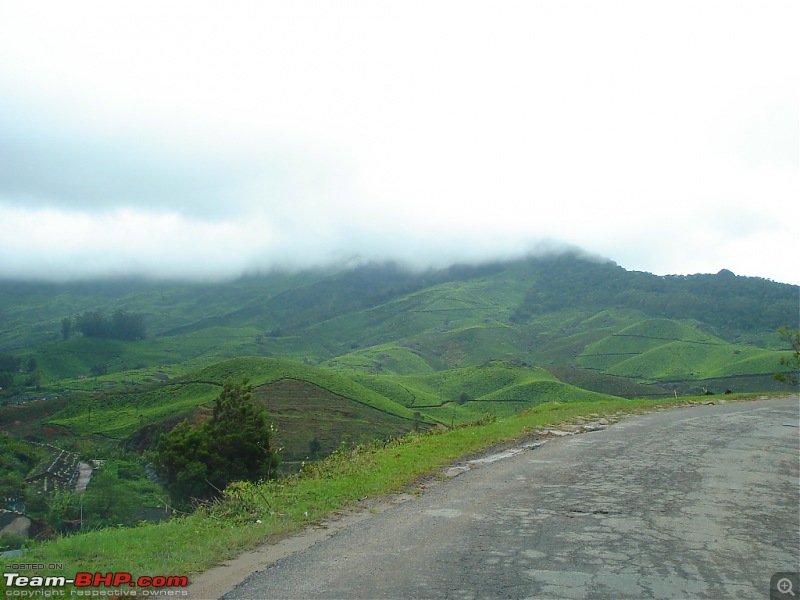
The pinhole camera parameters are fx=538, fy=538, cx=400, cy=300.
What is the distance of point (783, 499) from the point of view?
31.5ft

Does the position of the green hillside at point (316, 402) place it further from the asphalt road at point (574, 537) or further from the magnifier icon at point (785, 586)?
the magnifier icon at point (785, 586)

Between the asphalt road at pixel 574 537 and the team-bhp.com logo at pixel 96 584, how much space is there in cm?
95

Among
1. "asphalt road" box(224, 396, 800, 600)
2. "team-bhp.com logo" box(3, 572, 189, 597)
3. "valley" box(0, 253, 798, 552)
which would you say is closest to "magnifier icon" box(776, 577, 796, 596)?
"asphalt road" box(224, 396, 800, 600)

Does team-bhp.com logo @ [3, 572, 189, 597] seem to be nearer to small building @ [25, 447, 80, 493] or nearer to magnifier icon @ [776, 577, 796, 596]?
magnifier icon @ [776, 577, 796, 596]

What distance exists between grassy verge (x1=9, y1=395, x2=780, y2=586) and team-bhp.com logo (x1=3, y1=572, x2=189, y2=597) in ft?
0.59

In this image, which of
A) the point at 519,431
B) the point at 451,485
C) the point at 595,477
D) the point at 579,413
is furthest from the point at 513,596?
the point at 579,413

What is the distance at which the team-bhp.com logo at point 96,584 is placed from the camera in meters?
5.85

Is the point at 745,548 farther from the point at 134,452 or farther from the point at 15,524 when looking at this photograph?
the point at 134,452

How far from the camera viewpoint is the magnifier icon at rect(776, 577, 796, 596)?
5755 mm

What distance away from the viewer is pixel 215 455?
28922 millimetres

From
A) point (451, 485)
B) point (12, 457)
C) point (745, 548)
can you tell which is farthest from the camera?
point (12, 457)

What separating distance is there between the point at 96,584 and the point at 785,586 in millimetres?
7697

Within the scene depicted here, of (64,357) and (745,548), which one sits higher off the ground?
(745,548)

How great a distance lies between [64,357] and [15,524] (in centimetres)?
17392
